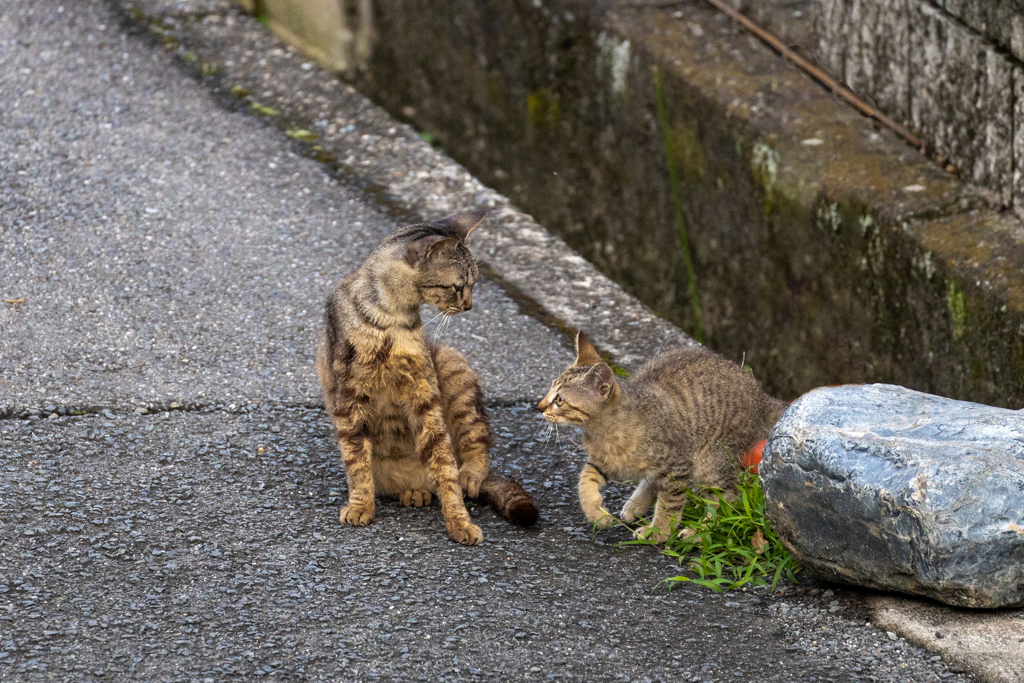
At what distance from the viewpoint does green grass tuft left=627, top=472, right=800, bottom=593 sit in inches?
144

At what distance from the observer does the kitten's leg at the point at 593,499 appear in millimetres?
3900

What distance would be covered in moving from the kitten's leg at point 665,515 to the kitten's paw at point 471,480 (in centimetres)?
59

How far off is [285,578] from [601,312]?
2.28 metres

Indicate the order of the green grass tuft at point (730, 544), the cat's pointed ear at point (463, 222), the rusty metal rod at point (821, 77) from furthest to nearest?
the rusty metal rod at point (821, 77) → the cat's pointed ear at point (463, 222) → the green grass tuft at point (730, 544)

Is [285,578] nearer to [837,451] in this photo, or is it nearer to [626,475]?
[626,475]

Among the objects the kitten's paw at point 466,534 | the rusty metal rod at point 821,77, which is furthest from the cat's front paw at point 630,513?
the rusty metal rod at point 821,77

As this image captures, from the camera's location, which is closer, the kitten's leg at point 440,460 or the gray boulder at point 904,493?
the gray boulder at point 904,493

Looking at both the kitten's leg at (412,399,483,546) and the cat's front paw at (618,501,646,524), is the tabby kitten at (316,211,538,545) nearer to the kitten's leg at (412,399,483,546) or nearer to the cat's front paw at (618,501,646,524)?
the kitten's leg at (412,399,483,546)

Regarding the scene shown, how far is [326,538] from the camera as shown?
373 centimetres

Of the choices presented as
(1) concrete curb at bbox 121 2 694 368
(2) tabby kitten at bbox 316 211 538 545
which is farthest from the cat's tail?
(1) concrete curb at bbox 121 2 694 368

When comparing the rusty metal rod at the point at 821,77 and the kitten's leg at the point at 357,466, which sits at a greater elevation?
the rusty metal rod at the point at 821,77

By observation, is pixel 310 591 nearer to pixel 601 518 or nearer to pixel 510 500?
pixel 510 500

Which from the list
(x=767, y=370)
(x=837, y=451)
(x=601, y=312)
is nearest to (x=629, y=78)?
(x=601, y=312)

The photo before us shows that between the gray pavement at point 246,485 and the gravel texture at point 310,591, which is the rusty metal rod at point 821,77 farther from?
the gravel texture at point 310,591
